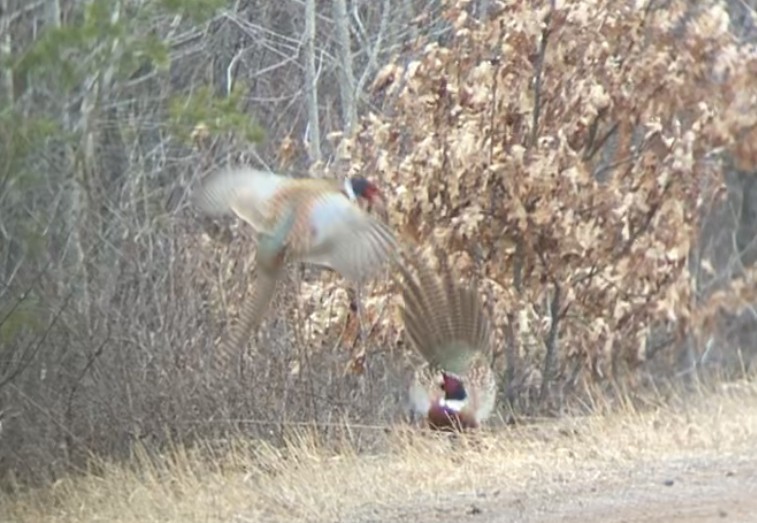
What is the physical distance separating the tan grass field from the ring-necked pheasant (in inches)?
51.7

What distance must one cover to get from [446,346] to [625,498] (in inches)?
102

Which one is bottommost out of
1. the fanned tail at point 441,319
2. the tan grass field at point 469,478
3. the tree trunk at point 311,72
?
the tan grass field at point 469,478

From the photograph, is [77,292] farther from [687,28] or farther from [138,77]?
[687,28]

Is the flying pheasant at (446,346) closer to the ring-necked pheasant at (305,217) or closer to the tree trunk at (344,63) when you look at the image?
the ring-necked pheasant at (305,217)

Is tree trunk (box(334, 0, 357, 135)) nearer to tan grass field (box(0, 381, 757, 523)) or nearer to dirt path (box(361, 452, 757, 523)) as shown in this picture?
tan grass field (box(0, 381, 757, 523))

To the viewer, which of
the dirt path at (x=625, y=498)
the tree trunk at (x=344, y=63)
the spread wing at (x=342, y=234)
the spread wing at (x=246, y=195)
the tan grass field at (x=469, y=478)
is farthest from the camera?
the tree trunk at (x=344, y=63)

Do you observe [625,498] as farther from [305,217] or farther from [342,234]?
[305,217]

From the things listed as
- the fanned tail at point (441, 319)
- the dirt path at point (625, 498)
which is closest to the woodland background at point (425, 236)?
the fanned tail at point (441, 319)

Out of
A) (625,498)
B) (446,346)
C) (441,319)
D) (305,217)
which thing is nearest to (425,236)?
(446,346)

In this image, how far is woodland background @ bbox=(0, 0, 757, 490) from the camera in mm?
12852

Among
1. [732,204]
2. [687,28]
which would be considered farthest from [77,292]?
[732,204]

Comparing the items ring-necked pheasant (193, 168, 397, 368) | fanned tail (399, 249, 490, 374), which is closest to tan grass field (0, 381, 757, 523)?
fanned tail (399, 249, 490, 374)

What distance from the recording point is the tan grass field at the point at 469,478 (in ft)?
28.1

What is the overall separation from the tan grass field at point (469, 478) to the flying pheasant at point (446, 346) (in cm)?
28
